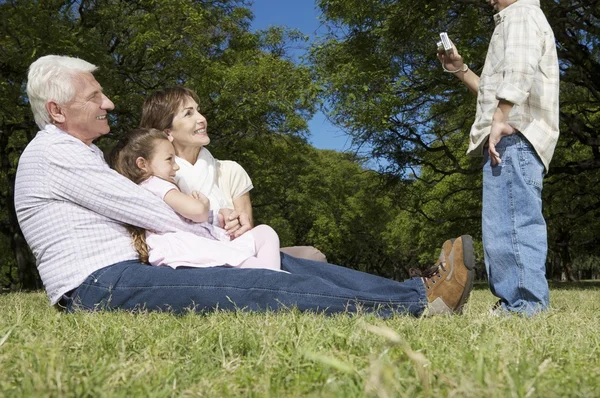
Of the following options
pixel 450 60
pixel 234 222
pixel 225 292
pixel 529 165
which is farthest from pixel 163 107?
pixel 529 165

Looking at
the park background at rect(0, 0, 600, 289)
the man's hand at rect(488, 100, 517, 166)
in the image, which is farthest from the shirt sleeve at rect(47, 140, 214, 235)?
the park background at rect(0, 0, 600, 289)

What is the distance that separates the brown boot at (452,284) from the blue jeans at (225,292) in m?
0.08

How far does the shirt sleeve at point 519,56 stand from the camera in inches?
168

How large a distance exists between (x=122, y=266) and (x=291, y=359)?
7.23ft

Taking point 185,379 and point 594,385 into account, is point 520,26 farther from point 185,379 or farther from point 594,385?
point 185,379

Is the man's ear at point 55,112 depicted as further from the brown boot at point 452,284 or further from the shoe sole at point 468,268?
the shoe sole at point 468,268

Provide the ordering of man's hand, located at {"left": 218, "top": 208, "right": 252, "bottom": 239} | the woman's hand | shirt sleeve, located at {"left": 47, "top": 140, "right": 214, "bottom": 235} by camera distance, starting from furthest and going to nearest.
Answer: man's hand, located at {"left": 218, "top": 208, "right": 252, "bottom": 239}
the woman's hand
shirt sleeve, located at {"left": 47, "top": 140, "right": 214, "bottom": 235}

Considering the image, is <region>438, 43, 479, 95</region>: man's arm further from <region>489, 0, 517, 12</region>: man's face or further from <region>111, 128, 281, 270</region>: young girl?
<region>111, 128, 281, 270</region>: young girl

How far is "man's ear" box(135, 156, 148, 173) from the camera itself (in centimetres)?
439

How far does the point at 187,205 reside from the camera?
4074 mm

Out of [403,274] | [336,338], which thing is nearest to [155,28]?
[336,338]

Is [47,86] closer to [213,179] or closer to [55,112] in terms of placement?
[55,112]

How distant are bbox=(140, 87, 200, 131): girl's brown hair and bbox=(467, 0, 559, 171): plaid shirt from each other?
229 centimetres

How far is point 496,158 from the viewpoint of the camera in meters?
4.40
